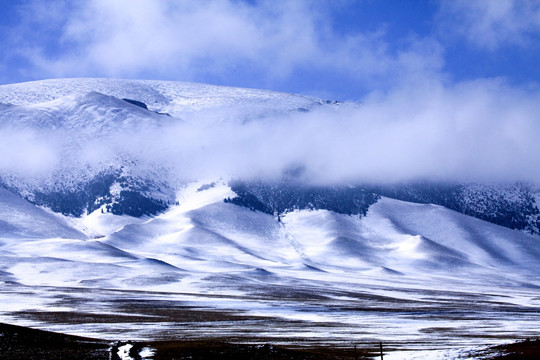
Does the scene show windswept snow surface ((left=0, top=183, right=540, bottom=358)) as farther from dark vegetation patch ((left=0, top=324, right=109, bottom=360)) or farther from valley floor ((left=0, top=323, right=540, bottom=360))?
dark vegetation patch ((left=0, top=324, right=109, bottom=360))

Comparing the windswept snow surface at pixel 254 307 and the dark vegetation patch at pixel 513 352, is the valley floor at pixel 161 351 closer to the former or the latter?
the dark vegetation patch at pixel 513 352


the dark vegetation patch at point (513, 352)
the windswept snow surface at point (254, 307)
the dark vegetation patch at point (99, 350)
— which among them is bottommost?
the dark vegetation patch at point (513, 352)

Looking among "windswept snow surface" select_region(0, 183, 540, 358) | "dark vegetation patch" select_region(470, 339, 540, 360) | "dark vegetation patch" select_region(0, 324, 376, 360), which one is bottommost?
"dark vegetation patch" select_region(470, 339, 540, 360)

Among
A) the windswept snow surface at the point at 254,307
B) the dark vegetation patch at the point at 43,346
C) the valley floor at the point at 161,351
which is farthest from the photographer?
the windswept snow surface at the point at 254,307

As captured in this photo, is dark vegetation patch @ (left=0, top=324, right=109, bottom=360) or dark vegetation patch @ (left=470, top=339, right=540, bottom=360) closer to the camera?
dark vegetation patch @ (left=470, top=339, right=540, bottom=360)

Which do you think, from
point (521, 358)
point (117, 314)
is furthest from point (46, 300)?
point (521, 358)

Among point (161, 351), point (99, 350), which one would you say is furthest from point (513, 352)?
point (99, 350)

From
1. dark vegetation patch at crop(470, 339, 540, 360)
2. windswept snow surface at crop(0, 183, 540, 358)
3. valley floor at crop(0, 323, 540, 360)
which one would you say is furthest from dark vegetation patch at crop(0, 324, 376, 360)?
windswept snow surface at crop(0, 183, 540, 358)

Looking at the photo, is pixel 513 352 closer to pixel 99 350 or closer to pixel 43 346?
pixel 99 350

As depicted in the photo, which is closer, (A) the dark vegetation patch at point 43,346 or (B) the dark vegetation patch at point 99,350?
(B) the dark vegetation patch at point 99,350

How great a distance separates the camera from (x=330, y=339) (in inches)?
2704

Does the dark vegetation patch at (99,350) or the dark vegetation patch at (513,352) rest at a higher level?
the dark vegetation patch at (99,350)

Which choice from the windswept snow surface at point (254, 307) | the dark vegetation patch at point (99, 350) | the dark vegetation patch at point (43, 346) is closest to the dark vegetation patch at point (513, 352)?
the windswept snow surface at point (254, 307)

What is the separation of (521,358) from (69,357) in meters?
28.6
